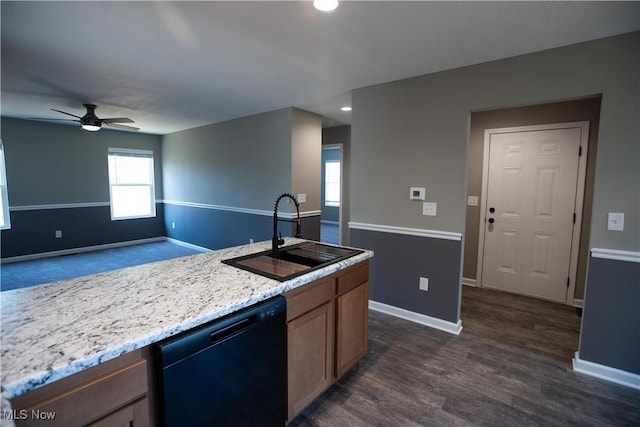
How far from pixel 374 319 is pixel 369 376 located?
0.94 m

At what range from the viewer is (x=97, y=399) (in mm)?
922

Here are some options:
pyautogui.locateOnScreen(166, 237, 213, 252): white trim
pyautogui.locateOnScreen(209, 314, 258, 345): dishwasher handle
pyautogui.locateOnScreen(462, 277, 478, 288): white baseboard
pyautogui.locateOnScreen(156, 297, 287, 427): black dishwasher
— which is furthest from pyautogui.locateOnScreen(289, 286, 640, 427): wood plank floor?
pyautogui.locateOnScreen(166, 237, 213, 252): white trim

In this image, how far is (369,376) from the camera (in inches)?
86.4

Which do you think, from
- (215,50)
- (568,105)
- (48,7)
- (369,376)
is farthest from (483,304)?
(48,7)

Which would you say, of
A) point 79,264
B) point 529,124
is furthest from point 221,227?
point 529,124

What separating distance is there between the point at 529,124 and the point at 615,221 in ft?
6.02

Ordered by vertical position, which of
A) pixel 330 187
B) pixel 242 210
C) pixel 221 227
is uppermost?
pixel 330 187

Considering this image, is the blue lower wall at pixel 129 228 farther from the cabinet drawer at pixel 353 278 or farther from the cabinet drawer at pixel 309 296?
the cabinet drawer at pixel 309 296

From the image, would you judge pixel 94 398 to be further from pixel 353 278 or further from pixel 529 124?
pixel 529 124

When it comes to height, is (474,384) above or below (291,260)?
below

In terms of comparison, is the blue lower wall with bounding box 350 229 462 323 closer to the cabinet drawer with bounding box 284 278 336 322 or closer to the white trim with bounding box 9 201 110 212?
the cabinet drawer with bounding box 284 278 336 322

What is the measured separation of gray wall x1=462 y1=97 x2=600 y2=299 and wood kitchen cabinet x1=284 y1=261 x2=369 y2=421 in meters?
2.51

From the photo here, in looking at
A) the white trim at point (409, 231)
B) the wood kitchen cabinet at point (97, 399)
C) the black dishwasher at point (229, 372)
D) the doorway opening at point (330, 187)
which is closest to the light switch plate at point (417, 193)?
the white trim at point (409, 231)

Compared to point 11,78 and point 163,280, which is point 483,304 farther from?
point 11,78
